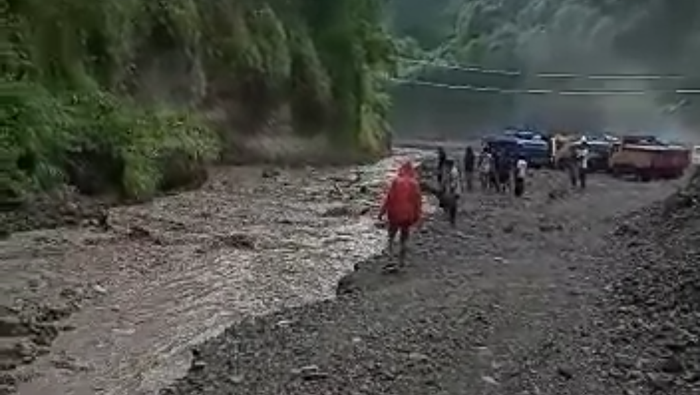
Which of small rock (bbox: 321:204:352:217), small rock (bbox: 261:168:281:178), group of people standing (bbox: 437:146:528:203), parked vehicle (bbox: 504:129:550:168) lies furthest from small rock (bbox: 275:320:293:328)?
parked vehicle (bbox: 504:129:550:168)

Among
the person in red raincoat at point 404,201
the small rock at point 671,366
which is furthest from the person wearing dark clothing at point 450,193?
the small rock at point 671,366

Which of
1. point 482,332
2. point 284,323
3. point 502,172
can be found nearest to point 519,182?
point 502,172

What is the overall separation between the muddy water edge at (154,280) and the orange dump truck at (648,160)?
568 inches

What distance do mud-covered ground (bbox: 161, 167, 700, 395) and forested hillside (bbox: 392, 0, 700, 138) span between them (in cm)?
4378

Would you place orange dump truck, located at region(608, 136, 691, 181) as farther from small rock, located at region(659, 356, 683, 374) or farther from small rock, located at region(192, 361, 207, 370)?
small rock, located at region(192, 361, 207, 370)

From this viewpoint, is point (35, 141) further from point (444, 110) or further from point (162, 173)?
point (444, 110)

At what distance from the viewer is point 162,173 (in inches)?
1234

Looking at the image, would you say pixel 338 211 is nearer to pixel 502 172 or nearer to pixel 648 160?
pixel 502 172

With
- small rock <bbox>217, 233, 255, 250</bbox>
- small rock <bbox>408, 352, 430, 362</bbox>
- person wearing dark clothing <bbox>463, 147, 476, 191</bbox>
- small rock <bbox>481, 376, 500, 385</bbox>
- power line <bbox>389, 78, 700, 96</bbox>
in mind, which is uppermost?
small rock <bbox>481, 376, 500, 385</bbox>

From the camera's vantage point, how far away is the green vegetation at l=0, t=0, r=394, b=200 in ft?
81.9

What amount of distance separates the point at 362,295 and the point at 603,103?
166ft

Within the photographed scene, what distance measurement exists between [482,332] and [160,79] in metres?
24.4

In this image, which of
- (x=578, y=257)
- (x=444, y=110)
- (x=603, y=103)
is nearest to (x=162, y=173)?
(x=578, y=257)

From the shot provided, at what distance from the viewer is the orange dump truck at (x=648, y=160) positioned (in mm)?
41344
